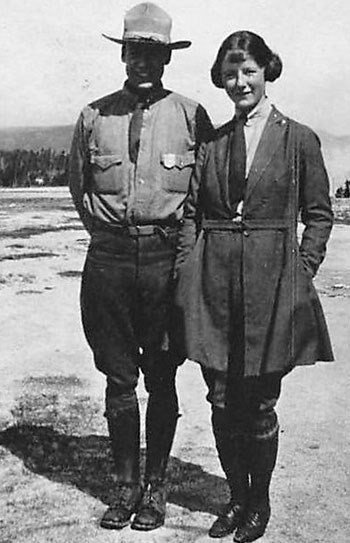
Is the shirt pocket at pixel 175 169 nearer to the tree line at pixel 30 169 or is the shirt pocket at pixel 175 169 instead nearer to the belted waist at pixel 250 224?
the belted waist at pixel 250 224

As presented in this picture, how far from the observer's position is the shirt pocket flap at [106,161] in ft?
13.8

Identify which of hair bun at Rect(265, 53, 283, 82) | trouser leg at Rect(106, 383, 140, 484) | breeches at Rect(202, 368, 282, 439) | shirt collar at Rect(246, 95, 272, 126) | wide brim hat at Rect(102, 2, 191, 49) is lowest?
trouser leg at Rect(106, 383, 140, 484)

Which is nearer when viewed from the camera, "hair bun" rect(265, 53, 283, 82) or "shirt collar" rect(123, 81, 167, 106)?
"hair bun" rect(265, 53, 283, 82)

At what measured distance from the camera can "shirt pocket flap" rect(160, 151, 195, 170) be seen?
4188mm

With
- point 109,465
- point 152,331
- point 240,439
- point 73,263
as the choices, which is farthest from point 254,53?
point 73,263

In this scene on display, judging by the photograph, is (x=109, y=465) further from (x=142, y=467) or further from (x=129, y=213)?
(x=129, y=213)

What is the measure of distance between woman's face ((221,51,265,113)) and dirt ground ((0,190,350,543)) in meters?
1.95

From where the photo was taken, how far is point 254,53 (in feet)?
12.9

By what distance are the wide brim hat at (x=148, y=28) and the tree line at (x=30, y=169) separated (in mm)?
25415

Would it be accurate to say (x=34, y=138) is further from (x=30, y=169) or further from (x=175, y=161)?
(x=175, y=161)

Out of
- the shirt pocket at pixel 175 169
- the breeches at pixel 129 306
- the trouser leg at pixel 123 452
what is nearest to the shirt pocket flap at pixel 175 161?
the shirt pocket at pixel 175 169

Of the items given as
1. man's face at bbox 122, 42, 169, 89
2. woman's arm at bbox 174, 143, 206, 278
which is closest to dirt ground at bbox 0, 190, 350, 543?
woman's arm at bbox 174, 143, 206, 278

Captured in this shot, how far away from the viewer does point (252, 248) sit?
13.1 ft

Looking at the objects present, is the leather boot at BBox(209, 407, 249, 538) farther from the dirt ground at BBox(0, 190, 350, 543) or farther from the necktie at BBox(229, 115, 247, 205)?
the necktie at BBox(229, 115, 247, 205)
